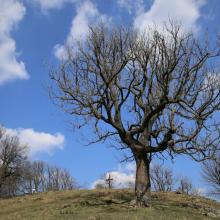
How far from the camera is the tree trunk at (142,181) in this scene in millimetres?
22344

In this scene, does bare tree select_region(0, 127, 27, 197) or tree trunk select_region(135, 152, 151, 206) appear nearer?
tree trunk select_region(135, 152, 151, 206)

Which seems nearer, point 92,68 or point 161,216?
point 161,216

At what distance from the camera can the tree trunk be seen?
22.3 meters

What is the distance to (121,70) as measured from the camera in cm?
2388

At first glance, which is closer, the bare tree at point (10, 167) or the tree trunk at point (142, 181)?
the tree trunk at point (142, 181)

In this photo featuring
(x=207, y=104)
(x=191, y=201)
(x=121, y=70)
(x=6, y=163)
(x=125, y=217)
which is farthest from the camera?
(x=6, y=163)

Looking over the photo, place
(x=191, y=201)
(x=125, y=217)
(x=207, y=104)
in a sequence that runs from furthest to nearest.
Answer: (x=191, y=201)
(x=207, y=104)
(x=125, y=217)

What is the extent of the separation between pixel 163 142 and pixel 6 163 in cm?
4676

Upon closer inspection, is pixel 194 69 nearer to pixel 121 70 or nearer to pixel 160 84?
pixel 160 84

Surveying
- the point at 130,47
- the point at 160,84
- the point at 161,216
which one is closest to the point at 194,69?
the point at 160,84

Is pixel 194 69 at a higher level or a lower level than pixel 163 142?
higher

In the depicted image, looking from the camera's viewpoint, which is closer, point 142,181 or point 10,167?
point 142,181

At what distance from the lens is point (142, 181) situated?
22703mm

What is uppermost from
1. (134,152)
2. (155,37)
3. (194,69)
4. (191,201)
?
(155,37)
